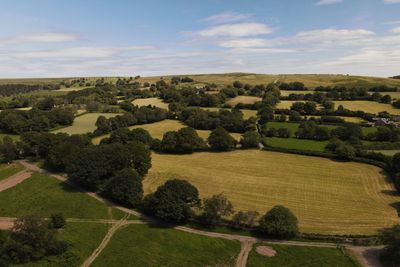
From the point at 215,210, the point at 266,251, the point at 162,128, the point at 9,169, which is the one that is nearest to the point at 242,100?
the point at 162,128

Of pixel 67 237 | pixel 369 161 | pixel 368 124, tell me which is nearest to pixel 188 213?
pixel 67 237

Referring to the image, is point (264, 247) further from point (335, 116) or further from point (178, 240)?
point (335, 116)

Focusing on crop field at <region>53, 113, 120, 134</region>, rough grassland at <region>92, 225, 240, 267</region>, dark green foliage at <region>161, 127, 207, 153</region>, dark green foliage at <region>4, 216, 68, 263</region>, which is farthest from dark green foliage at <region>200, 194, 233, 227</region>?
crop field at <region>53, 113, 120, 134</region>

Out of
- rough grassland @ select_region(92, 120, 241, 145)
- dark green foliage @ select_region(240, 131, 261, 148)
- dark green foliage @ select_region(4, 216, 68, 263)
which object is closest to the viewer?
dark green foliage @ select_region(4, 216, 68, 263)

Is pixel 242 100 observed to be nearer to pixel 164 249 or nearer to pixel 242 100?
pixel 242 100

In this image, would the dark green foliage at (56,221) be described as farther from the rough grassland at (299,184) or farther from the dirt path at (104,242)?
the rough grassland at (299,184)

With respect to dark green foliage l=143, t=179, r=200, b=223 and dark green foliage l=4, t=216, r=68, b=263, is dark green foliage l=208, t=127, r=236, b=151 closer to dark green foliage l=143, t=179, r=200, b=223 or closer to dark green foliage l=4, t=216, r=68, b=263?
dark green foliage l=143, t=179, r=200, b=223

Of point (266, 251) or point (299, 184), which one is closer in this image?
point (266, 251)
